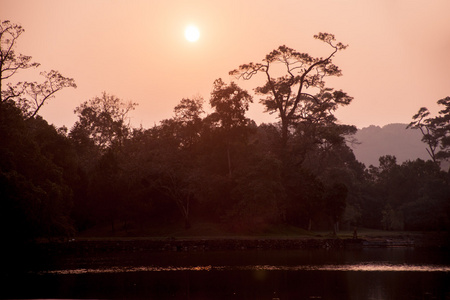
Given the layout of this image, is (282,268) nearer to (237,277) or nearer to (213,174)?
(237,277)

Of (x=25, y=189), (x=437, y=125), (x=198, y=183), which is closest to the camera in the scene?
(x=25, y=189)

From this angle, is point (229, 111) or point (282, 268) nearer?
point (282, 268)

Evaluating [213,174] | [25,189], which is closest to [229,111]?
[213,174]

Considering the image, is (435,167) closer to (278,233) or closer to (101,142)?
(278,233)

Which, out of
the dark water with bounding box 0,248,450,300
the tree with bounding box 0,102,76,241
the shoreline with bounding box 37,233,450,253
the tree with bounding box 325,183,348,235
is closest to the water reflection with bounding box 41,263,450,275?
the dark water with bounding box 0,248,450,300

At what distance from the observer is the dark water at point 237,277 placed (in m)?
32.1

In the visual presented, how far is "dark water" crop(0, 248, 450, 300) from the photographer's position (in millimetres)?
32062

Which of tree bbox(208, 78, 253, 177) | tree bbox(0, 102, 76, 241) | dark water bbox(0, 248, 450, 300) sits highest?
tree bbox(208, 78, 253, 177)

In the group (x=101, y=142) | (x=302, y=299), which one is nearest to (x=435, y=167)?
(x=101, y=142)

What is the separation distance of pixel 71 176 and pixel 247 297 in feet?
154

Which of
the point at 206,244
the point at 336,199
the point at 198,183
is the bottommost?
the point at 206,244

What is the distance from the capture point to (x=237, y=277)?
130 ft

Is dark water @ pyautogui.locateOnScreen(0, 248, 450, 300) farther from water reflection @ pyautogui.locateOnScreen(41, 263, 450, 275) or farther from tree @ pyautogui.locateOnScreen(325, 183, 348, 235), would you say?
Answer: tree @ pyautogui.locateOnScreen(325, 183, 348, 235)

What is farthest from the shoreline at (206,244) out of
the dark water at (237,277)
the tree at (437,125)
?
the tree at (437,125)
